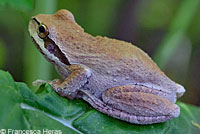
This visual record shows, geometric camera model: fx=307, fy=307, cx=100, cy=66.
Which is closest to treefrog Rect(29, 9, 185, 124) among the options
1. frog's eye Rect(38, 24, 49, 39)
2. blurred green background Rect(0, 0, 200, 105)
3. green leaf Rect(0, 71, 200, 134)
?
frog's eye Rect(38, 24, 49, 39)

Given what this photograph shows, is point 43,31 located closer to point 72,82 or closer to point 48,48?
point 48,48

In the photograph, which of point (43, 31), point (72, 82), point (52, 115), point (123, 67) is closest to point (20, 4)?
point (43, 31)

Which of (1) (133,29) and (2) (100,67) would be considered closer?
(2) (100,67)

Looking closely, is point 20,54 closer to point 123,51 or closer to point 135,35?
point 135,35

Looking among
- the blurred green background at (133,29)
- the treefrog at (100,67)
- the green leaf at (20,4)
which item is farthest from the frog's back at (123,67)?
the blurred green background at (133,29)

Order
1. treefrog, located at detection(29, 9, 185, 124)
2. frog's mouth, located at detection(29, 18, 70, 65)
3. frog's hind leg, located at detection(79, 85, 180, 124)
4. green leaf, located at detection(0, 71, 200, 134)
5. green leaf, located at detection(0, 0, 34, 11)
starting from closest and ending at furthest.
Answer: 1. green leaf, located at detection(0, 71, 200, 134)
2. frog's hind leg, located at detection(79, 85, 180, 124)
3. treefrog, located at detection(29, 9, 185, 124)
4. frog's mouth, located at detection(29, 18, 70, 65)
5. green leaf, located at detection(0, 0, 34, 11)

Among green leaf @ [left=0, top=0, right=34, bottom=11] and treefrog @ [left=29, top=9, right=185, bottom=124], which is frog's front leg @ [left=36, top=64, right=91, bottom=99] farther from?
green leaf @ [left=0, top=0, right=34, bottom=11]

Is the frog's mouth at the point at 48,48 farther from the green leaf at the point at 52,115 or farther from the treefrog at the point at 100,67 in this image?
the green leaf at the point at 52,115
